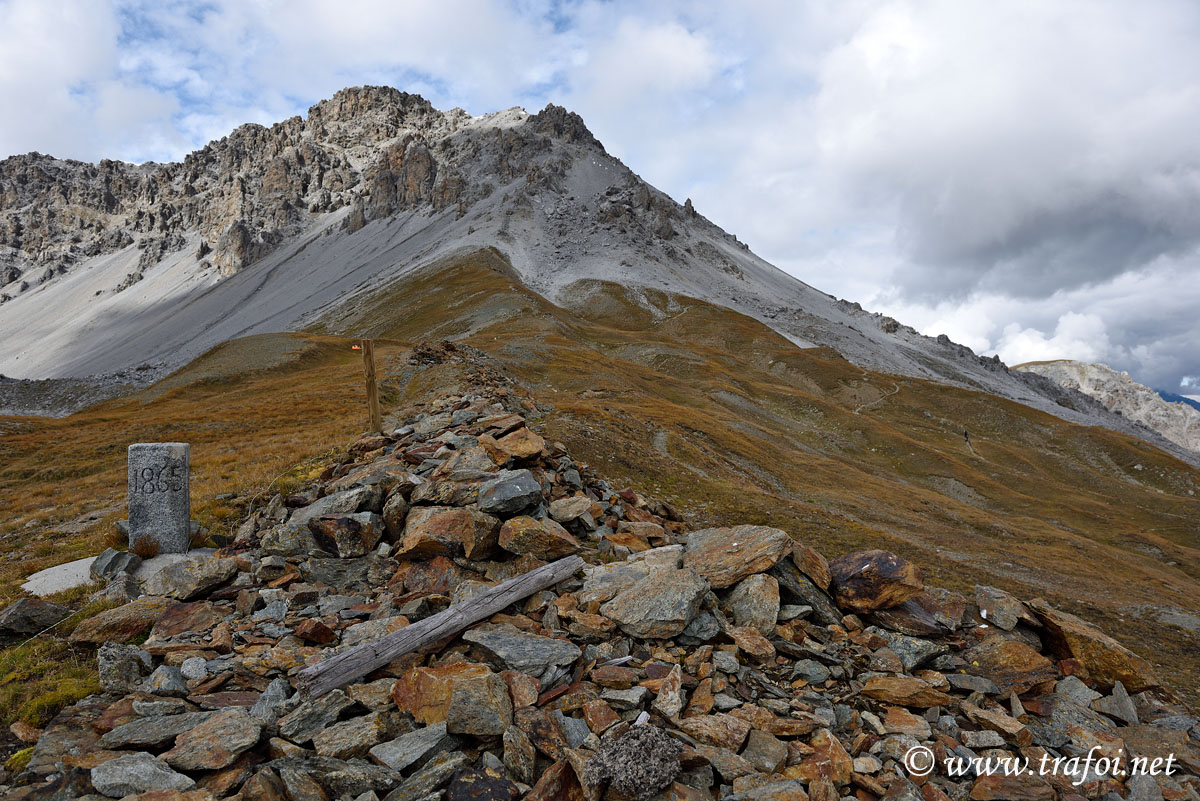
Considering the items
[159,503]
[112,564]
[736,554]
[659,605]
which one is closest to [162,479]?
[159,503]

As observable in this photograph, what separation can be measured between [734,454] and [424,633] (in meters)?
33.9

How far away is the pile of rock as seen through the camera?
5.60m

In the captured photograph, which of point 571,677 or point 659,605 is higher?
point 659,605

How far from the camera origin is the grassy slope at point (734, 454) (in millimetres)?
20547

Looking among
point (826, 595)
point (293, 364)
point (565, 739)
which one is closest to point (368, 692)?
point (565, 739)

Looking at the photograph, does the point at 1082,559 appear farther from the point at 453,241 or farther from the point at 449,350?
the point at 453,241

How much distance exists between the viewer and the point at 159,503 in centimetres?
1230

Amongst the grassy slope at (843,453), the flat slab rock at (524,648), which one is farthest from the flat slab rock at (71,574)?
the grassy slope at (843,453)

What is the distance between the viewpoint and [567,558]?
9516mm

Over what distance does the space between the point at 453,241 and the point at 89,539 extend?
560 ft

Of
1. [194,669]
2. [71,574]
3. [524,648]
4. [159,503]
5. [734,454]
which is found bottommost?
[71,574]

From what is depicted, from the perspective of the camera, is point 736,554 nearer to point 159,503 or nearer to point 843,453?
point 159,503

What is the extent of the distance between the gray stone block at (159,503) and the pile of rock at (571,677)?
1537 millimetres

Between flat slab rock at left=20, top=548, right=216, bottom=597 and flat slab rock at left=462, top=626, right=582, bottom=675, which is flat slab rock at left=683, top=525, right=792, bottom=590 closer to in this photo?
flat slab rock at left=462, top=626, right=582, bottom=675
